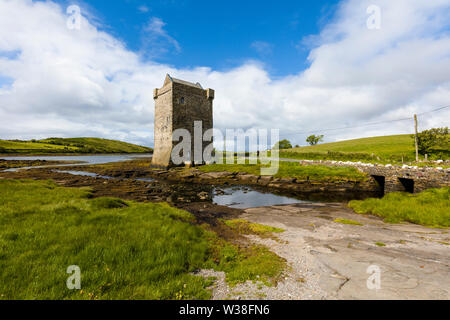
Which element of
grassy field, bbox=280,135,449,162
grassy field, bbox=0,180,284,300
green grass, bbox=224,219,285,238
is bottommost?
green grass, bbox=224,219,285,238

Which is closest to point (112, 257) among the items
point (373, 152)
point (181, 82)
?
point (181, 82)

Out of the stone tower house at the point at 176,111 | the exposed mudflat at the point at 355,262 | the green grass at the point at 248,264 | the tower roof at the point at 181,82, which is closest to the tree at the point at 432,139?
the stone tower house at the point at 176,111

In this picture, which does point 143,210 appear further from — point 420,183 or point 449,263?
point 420,183

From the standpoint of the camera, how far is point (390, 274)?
4.48m

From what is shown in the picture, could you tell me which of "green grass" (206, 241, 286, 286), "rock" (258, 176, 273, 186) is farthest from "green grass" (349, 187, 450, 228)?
"rock" (258, 176, 273, 186)

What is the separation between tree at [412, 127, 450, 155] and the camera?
4128 centimetres

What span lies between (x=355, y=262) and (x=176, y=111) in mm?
33460

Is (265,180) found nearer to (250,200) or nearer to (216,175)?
(216,175)

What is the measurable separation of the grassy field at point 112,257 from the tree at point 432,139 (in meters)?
58.1

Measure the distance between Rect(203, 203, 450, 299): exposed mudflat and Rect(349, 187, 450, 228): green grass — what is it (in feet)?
3.70

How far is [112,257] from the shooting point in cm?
455

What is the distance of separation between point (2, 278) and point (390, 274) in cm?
838

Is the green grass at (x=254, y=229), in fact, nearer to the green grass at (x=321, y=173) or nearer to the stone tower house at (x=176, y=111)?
the green grass at (x=321, y=173)

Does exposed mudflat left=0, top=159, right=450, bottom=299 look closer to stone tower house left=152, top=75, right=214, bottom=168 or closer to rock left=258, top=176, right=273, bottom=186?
rock left=258, top=176, right=273, bottom=186
